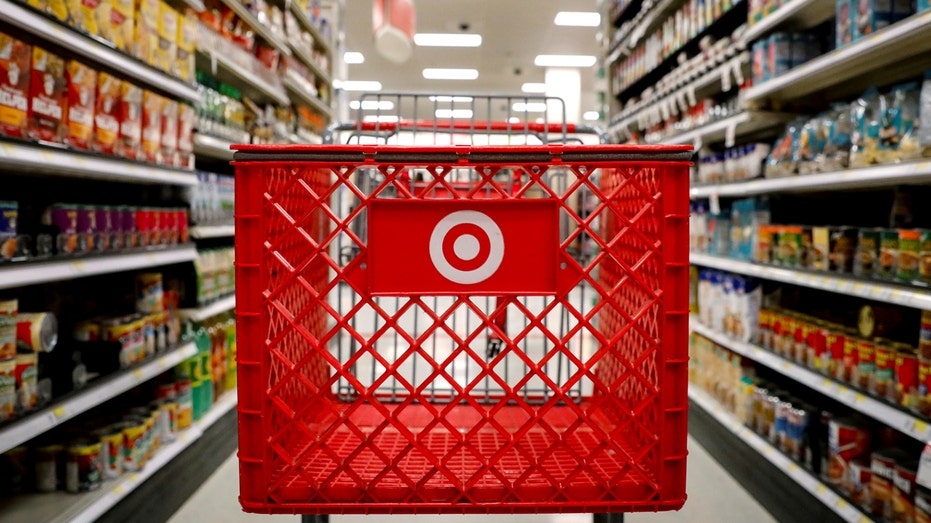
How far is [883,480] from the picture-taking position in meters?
2.01

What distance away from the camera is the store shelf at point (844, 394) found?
A: 71.8 inches

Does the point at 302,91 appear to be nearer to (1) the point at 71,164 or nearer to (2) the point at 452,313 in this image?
(1) the point at 71,164

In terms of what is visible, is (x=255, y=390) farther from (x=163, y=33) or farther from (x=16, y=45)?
(x=163, y=33)

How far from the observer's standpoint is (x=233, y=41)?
3660mm

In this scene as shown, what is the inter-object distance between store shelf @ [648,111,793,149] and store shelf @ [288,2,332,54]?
2.80 metres

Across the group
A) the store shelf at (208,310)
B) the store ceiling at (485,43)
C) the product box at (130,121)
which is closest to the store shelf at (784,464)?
the store shelf at (208,310)

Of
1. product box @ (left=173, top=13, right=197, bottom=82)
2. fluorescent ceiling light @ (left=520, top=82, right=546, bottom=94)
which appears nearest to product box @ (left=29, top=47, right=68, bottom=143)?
product box @ (left=173, top=13, right=197, bottom=82)

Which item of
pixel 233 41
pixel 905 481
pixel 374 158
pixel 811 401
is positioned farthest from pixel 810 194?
pixel 233 41

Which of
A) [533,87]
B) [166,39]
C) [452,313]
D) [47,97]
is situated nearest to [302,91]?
[166,39]

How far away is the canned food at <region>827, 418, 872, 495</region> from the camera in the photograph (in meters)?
2.22

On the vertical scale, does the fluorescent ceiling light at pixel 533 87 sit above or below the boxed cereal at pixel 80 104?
above

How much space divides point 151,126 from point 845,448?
2.66 meters

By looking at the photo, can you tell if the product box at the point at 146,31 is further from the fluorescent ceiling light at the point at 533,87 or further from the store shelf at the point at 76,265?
the fluorescent ceiling light at the point at 533,87

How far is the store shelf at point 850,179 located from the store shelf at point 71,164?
2.29m
